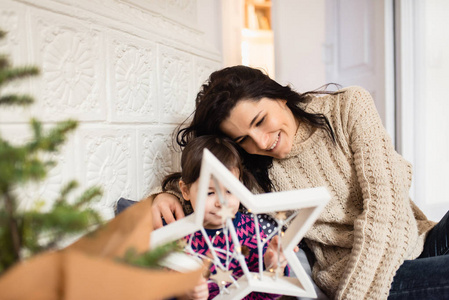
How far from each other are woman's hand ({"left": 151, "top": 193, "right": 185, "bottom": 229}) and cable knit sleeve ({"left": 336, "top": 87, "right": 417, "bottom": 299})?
0.50 metres

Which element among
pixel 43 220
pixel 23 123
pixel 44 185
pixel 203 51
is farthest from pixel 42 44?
pixel 203 51

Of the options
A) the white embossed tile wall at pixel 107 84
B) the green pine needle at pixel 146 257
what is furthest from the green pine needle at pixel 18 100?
the white embossed tile wall at pixel 107 84

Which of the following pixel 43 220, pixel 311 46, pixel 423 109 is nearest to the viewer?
pixel 43 220

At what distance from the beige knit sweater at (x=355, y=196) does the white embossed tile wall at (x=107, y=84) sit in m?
0.47

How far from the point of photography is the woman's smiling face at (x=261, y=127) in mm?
1127

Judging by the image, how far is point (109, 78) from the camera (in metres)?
1.11

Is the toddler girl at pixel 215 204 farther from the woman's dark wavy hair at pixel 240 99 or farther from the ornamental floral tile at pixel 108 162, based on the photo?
the ornamental floral tile at pixel 108 162

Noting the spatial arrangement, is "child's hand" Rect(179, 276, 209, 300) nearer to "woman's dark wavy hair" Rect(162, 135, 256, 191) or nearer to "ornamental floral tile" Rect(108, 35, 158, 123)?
"woman's dark wavy hair" Rect(162, 135, 256, 191)

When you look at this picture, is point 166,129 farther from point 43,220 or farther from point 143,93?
point 43,220

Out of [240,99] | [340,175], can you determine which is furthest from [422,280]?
[240,99]

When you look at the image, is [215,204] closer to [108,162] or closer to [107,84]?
[108,162]

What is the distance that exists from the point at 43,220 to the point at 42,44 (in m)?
0.71

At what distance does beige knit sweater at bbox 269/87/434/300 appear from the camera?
101cm

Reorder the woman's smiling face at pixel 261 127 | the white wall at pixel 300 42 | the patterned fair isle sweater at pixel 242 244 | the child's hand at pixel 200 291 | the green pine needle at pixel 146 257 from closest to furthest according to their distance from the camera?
the green pine needle at pixel 146 257 < the child's hand at pixel 200 291 < the patterned fair isle sweater at pixel 242 244 < the woman's smiling face at pixel 261 127 < the white wall at pixel 300 42
